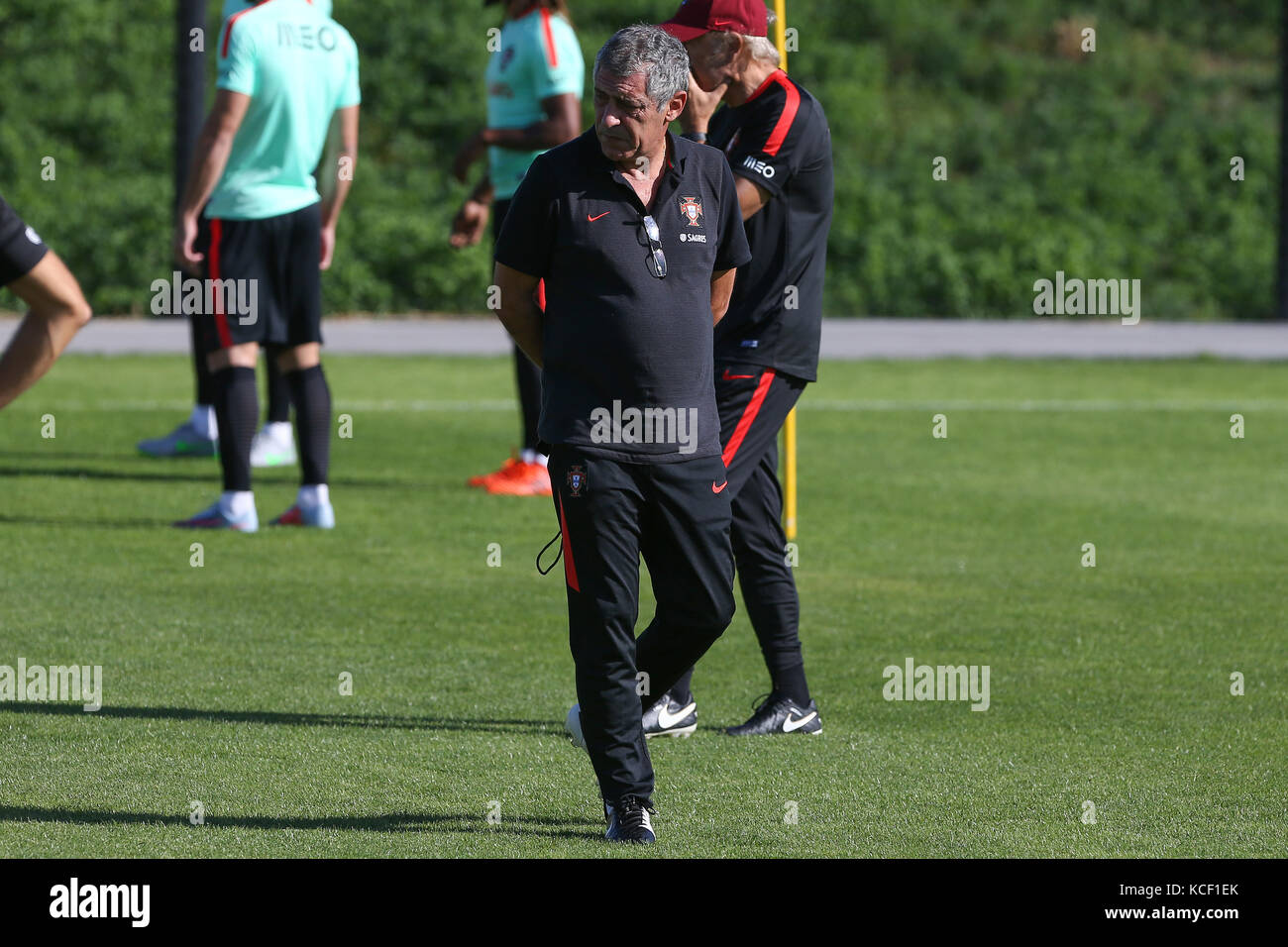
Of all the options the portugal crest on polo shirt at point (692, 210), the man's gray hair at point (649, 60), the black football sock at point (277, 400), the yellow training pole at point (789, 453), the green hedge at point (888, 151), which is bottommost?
the green hedge at point (888, 151)

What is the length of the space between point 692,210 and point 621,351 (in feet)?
1.25

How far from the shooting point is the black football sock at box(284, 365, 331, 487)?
9.23 meters

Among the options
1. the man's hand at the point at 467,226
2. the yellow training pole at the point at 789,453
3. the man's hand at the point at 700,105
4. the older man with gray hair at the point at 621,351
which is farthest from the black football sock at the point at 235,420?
the older man with gray hair at the point at 621,351

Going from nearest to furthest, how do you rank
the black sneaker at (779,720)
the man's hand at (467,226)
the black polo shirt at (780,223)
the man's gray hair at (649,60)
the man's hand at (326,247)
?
the man's gray hair at (649,60) → the black polo shirt at (780,223) → the black sneaker at (779,720) → the man's hand at (326,247) → the man's hand at (467,226)

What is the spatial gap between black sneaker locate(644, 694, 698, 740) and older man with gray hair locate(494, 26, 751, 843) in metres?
0.98

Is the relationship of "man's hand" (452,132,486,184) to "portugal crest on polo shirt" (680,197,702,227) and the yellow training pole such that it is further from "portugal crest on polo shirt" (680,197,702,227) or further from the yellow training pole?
"portugal crest on polo shirt" (680,197,702,227)

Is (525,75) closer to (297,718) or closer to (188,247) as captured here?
(188,247)

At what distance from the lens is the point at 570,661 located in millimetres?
6863

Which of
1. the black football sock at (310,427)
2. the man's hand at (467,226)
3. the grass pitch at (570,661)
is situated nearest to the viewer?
the grass pitch at (570,661)

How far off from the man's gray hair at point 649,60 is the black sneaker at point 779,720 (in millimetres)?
2022

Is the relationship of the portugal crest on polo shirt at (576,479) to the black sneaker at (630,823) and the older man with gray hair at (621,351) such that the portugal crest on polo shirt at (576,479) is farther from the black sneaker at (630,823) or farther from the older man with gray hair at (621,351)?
the black sneaker at (630,823)

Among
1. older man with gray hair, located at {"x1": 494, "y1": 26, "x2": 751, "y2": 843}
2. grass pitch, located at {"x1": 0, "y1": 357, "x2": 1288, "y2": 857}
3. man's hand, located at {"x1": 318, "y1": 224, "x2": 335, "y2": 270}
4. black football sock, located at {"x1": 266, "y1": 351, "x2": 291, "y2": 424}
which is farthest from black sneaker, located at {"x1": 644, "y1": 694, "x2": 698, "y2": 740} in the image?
black football sock, located at {"x1": 266, "y1": 351, "x2": 291, "y2": 424}

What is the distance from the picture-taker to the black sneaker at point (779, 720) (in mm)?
5930

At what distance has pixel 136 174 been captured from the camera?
2575cm
